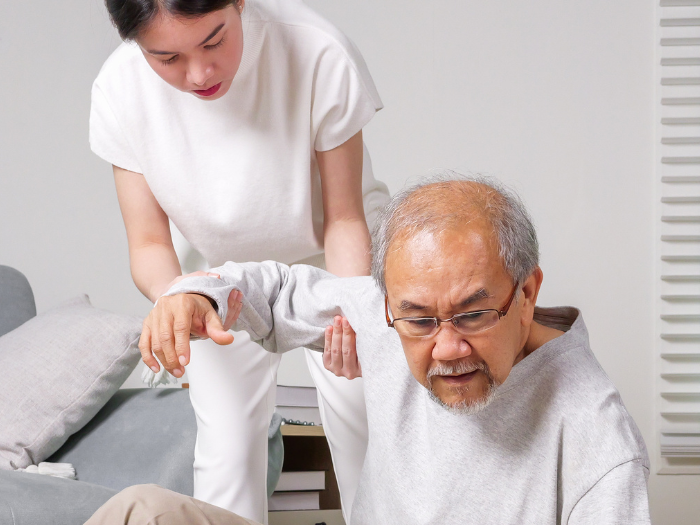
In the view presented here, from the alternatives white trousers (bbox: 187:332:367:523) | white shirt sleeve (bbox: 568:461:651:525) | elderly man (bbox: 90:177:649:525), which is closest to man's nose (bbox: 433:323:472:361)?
elderly man (bbox: 90:177:649:525)

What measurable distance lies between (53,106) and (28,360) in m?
1.29

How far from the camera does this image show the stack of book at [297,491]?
2357 mm

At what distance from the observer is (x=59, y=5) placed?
2.91 meters

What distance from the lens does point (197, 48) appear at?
127 cm

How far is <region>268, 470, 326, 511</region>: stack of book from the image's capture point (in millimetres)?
2357

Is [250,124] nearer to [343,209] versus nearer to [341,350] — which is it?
[343,209]

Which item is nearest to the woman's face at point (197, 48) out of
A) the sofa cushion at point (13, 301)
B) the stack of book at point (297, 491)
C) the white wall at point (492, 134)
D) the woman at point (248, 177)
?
the woman at point (248, 177)

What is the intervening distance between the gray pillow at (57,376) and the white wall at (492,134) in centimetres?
92

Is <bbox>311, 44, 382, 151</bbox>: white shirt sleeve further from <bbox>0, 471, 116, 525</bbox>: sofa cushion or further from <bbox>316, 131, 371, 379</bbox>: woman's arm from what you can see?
<bbox>0, 471, 116, 525</bbox>: sofa cushion

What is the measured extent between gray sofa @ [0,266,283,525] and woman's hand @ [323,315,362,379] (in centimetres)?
40

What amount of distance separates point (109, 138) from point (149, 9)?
42cm

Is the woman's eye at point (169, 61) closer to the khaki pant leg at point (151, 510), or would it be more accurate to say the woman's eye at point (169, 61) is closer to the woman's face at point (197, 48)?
the woman's face at point (197, 48)

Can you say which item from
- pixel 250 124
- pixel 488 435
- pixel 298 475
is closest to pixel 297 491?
pixel 298 475

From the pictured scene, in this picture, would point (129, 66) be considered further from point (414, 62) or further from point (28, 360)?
point (414, 62)
